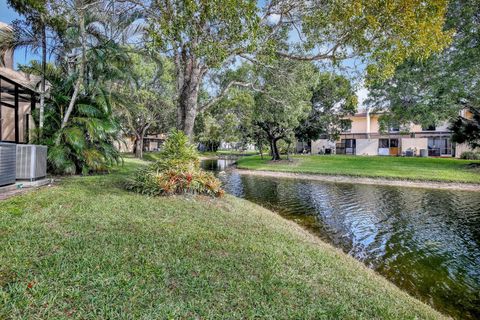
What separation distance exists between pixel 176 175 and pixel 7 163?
3647 mm

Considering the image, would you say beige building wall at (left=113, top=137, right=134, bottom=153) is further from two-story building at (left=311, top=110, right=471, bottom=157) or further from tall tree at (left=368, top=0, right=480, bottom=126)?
two-story building at (left=311, top=110, right=471, bottom=157)

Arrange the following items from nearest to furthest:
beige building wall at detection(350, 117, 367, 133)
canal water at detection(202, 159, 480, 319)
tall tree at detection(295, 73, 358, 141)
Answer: canal water at detection(202, 159, 480, 319) → tall tree at detection(295, 73, 358, 141) → beige building wall at detection(350, 117, 367, 133)

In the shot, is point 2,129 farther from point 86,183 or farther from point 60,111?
point 86,183

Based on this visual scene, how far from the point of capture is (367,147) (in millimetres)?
33781

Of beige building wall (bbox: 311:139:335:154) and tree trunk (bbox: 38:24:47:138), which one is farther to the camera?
beige building wall (bbox: 311:139:335:154)

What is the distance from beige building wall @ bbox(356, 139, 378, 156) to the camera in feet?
110

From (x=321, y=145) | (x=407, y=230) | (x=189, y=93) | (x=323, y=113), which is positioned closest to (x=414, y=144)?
(x=321, y=145)

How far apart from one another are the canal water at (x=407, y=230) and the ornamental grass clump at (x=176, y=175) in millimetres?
2931

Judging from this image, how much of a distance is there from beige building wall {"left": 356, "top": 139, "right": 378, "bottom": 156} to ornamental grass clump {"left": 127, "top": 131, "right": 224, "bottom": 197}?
30496 mm

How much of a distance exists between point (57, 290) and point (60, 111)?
8.36 m

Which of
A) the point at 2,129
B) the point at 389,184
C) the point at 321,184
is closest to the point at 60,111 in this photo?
the point at 2,129

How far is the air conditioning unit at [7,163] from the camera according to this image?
223 inches

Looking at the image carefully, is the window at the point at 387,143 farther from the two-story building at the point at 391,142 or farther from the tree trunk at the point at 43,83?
the tree trunk at the point at 43,83

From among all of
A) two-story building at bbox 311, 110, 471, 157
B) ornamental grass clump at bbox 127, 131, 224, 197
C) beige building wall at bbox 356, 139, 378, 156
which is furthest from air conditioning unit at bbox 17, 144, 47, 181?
beige building wall at bbox 356, 139, 378, 156
